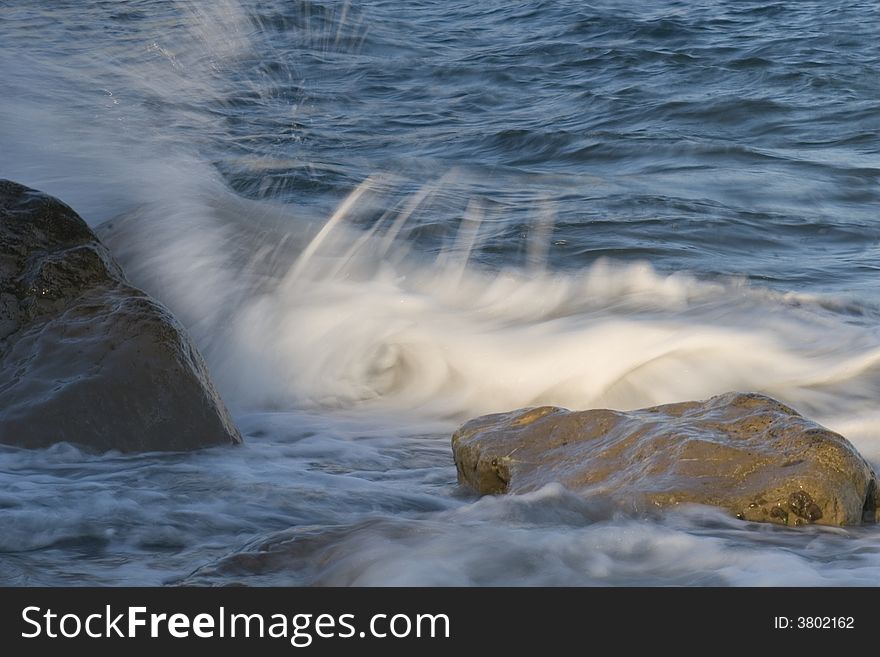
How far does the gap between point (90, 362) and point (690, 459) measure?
200cm

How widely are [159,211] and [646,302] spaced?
2.89 meters

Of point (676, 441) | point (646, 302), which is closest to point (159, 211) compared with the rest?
point (646, 302)

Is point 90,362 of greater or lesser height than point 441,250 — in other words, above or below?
above

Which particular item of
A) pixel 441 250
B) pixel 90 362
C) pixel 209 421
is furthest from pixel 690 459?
pixel 441 250

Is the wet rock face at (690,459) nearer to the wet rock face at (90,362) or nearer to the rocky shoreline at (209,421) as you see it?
the rocky shoreline at (209,421)

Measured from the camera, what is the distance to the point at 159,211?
671cm

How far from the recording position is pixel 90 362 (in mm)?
3842

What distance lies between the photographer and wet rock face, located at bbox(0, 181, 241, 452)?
12.2 feet

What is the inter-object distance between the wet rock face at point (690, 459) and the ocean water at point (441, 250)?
3.2 inches

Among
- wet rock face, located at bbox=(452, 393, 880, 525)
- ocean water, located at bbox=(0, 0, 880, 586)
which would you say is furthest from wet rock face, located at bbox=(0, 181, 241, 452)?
wet rock face, located at bbox=(452, 393, 880, 525)

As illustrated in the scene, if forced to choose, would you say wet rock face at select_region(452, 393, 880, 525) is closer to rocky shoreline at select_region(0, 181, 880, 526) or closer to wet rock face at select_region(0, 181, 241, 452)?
rocky shoreline at select_region(0, 181, 880, 526)

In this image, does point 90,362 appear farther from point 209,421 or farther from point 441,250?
point 441,250

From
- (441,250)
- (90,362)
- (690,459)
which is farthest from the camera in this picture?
A: (441,250)
